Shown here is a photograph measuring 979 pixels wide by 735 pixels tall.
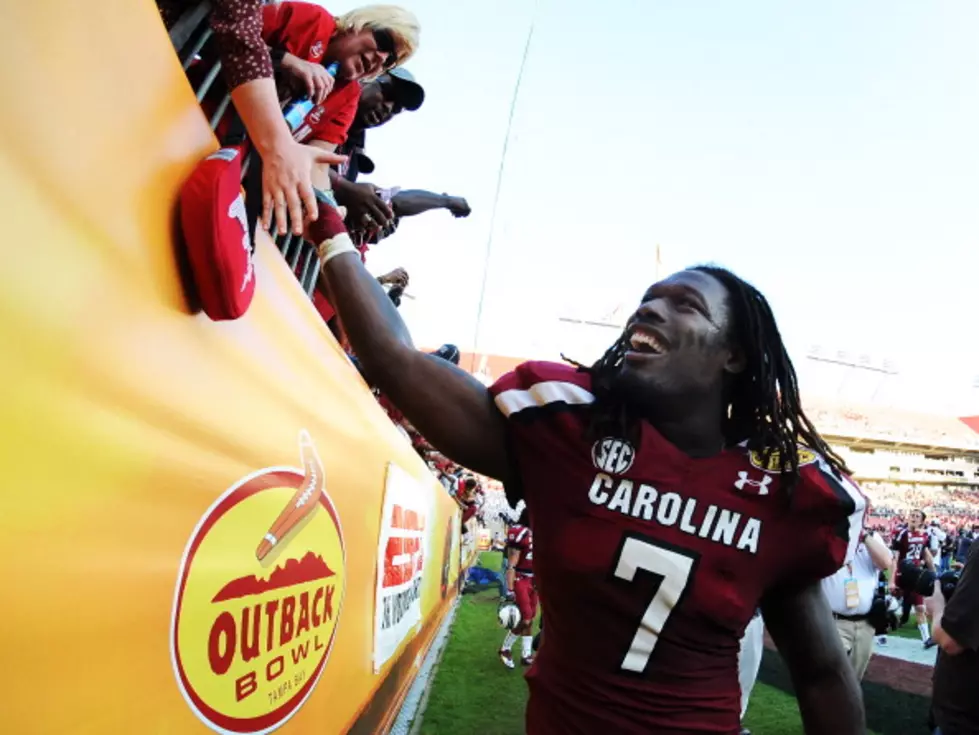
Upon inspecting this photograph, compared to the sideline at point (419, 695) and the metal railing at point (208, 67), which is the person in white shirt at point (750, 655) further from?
the metal railing at point (208, 67)

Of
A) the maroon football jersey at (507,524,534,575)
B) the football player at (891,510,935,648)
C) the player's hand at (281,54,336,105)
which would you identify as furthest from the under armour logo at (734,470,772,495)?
the football player at (891,510,935,648)

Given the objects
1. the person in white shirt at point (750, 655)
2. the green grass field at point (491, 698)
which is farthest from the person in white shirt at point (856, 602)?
the person in white shirt at point (750, 655)

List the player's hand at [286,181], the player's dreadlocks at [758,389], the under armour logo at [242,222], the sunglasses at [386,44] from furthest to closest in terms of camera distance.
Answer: the sunglasses at [386,44] → the player's dreadlocks at [758,389] → the player's hand at [286,181] → the under armour logo at [242,222]

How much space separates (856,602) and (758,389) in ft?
13.2

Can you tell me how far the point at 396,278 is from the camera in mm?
3988

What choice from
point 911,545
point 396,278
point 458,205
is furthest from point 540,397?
point 911,545

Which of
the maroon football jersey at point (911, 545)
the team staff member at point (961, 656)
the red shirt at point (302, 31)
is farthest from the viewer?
the maroon football jersey at point (911, 545)

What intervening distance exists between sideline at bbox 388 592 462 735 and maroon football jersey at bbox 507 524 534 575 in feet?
4.18

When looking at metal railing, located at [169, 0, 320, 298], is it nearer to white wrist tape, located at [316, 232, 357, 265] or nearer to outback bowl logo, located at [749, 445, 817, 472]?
white wrist tape, located at [316, 232, 357, 265]

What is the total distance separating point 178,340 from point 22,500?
38 centimetres

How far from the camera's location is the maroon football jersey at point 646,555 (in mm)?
1357

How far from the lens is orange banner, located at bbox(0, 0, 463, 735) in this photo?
75 cm

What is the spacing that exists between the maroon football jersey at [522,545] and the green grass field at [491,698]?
0.84 metres

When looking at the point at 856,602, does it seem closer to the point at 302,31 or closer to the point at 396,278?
the point at 396,278
